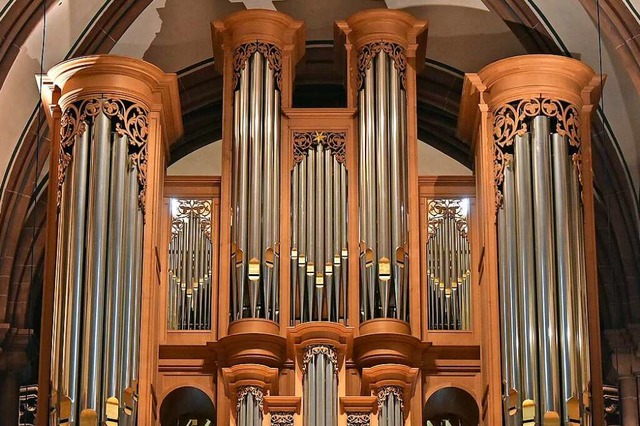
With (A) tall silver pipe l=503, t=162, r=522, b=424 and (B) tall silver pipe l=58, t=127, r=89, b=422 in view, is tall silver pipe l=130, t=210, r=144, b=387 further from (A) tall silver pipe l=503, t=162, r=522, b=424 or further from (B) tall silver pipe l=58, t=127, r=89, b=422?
(A) tall silver pipe l=503, t=162, r=522, b=424

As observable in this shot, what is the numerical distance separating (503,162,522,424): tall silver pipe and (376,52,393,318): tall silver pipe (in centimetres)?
97

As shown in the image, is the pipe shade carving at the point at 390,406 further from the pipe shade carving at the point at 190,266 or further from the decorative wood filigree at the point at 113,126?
the decorative wood filigree at the point at 113,126

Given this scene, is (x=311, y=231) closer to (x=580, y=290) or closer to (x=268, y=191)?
(x=268, y=191)

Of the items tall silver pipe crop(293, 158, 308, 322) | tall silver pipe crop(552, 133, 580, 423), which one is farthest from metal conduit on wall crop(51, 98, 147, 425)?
tall silver pipe crop(552, 133, 580, 423)

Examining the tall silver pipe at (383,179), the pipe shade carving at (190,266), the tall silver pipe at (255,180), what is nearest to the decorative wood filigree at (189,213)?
the pipe shade carving at (190,266)

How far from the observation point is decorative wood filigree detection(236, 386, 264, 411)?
1262 cm

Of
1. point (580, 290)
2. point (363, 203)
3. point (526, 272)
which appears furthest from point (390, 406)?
point (363, 203)

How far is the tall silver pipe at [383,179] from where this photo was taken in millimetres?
13422

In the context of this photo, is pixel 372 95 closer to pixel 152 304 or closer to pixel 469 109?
pixel 469 109

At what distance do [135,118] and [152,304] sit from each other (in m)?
1.46

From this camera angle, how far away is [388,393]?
1272 centimetres

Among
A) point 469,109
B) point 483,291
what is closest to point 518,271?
point 483,291

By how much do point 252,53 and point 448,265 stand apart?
2.35 meters

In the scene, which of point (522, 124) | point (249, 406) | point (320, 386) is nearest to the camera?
point (320, 386)
